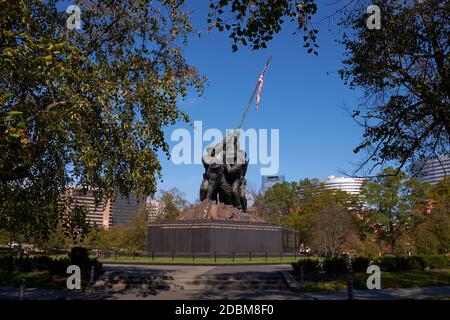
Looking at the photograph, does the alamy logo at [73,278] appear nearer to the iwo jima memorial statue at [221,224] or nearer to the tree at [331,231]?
the iwo jima memorial statue at [221,224]

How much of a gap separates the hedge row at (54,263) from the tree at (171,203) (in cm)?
3900

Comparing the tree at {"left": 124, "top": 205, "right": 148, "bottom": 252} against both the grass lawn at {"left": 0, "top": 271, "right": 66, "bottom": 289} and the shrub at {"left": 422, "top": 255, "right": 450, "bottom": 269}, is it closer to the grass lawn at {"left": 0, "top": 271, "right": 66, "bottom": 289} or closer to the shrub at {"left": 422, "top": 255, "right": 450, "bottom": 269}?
the grass lawn at {"left": 0, "top": 271, "right": 66, "bottom": 289}

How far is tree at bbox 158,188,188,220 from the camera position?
64562 mm

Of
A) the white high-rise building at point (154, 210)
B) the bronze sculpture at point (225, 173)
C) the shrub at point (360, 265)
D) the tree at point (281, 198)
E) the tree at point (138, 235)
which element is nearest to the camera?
the shrub at point (360, 265)

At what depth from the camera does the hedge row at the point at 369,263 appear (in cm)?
2259

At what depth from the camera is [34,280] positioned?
20891mm

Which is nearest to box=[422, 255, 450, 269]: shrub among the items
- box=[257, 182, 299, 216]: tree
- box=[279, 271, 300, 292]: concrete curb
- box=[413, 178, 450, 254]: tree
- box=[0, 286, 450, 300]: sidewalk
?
box=[0, 286, 450, 300]: sidewalk

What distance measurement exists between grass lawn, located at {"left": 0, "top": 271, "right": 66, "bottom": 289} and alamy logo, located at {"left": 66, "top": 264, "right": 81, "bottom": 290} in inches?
17.3

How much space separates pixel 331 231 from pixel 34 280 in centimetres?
4778

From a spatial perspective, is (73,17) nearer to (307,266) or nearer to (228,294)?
(228,294)

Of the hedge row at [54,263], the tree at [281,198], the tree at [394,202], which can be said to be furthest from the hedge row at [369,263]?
the tree at [281,198]

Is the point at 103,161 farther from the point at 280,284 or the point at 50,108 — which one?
the point at 280,284

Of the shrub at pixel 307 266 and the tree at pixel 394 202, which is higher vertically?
the tree at pixel 394 202

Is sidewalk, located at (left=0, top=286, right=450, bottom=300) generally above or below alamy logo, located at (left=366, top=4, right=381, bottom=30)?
below
